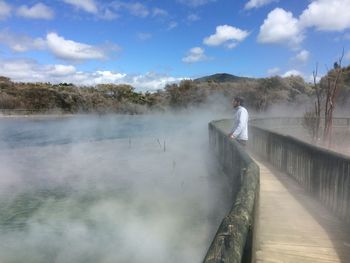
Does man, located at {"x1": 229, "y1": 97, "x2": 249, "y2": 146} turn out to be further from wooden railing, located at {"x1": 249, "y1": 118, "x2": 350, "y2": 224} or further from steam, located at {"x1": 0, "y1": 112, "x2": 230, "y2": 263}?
steam, located at {"x1": 0, "y1": 112, "x2": 230, "y2": 263}

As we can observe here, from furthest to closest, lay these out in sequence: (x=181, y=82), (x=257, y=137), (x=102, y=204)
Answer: (x=181, y=82) → (x=257, y=137) → (x=102, y=204)

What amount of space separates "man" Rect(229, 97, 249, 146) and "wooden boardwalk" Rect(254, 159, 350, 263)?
2.61 meters

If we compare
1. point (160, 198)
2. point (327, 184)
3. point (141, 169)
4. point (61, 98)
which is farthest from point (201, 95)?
point (327, 184)

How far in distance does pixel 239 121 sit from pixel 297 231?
16.7 ft

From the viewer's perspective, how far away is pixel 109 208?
44.0ft

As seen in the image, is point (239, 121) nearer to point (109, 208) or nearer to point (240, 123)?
point (240, 123)

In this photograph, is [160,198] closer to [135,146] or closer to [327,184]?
[327,184]

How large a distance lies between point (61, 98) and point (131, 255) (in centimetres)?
8871

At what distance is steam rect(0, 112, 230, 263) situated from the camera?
996 centimetres

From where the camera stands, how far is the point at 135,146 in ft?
100

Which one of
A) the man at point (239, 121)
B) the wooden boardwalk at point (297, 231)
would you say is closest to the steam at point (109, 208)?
the man at point (239, 121)

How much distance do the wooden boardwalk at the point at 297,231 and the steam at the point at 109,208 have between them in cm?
253

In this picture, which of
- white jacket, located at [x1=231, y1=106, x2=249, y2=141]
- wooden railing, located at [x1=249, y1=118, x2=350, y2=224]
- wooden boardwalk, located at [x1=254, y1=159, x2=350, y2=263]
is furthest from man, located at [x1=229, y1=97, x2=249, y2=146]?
wooden boardwalk, located at [x1=254, y1=159, x2=350, y2=263]

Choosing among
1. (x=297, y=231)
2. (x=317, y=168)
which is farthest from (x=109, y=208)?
(x=297, y=231)
